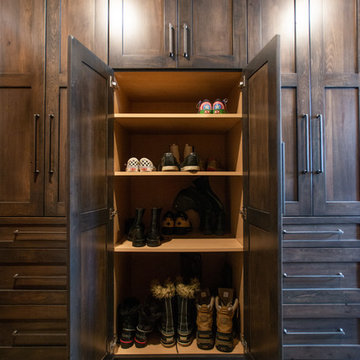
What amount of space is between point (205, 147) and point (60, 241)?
1130 millimetres

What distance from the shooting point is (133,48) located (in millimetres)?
1303

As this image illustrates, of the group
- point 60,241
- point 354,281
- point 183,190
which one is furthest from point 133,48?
point 354,281

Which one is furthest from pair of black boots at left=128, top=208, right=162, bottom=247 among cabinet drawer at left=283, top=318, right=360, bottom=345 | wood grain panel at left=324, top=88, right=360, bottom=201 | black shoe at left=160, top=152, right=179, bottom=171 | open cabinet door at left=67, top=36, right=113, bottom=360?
wood grain panel at left=324, top=88, right=360, bottom=201

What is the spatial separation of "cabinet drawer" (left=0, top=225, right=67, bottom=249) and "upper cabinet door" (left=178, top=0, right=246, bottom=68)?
113 cm

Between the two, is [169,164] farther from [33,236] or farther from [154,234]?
[33,236]

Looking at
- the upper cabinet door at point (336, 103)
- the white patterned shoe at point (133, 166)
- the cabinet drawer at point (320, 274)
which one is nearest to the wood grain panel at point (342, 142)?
the upper cabinet door at point (336, 103)

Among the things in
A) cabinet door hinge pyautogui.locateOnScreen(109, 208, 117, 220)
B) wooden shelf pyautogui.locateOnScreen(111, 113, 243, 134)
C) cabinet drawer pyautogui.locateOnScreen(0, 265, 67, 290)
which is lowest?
cabinet drawer pyautogui.locateOnScreen(0, 265, 67, 290)

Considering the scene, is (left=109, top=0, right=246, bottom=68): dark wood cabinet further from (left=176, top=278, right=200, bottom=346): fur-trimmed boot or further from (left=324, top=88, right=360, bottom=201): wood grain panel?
(left=176, top=278, right=200, bottom=346): fur-trimmed boot

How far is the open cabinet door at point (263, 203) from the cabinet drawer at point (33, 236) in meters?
1.00

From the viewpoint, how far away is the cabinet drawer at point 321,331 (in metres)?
1.27

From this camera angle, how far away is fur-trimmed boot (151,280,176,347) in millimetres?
1366

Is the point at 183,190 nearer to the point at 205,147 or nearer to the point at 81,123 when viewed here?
the point at 205,147

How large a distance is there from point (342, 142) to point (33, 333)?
6.35 ft

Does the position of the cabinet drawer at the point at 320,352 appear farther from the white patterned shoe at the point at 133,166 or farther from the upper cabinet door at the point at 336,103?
the white patterned shoe at the point at 133,166
